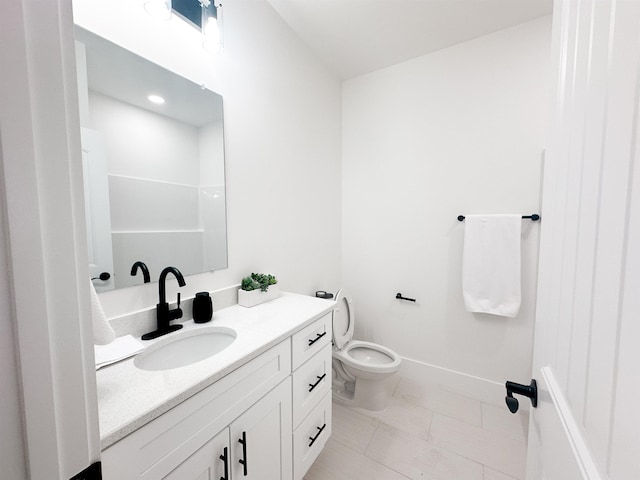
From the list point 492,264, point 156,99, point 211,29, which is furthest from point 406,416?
point 211,29

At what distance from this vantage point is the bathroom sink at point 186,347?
971 millimetres

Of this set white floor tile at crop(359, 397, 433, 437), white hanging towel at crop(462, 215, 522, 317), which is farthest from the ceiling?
white floor tile at crop(359, 397, 433, 437)

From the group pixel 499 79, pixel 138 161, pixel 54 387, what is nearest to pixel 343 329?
pixel 138 161

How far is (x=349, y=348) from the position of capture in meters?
1.97

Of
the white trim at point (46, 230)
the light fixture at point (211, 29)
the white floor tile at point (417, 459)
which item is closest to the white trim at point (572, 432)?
the white trim at point (46, 230)

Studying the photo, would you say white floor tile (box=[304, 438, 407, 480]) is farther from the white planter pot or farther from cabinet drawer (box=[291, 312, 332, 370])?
the white planter pot

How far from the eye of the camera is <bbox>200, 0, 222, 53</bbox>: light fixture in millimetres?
1162

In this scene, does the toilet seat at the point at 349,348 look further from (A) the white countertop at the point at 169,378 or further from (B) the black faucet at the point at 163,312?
(B) the black faucet at the point at 163,312

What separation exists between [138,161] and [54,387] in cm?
100

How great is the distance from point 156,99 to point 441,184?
6.18 feet

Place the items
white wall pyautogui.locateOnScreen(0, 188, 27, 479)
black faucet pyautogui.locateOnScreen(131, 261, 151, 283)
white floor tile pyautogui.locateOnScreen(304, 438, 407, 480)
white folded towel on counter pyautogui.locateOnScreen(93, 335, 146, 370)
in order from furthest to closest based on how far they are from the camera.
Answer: white floor tile pyautogui.locateOnScreen(304, 438, 407, 480)
black faucet pyautogui.locateOnScreen(131, 261, 151, 283)
white folded towel on counter pyautogui.locateOnScreen(93, 335, 146, 370)
white wall pyautogui.locateOnScreen(0, 188, 27, 479)

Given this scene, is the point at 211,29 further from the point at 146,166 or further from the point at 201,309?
the point at 201,309

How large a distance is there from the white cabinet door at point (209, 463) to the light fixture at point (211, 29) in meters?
1.55

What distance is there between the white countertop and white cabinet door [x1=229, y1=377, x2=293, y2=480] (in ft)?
0.70
